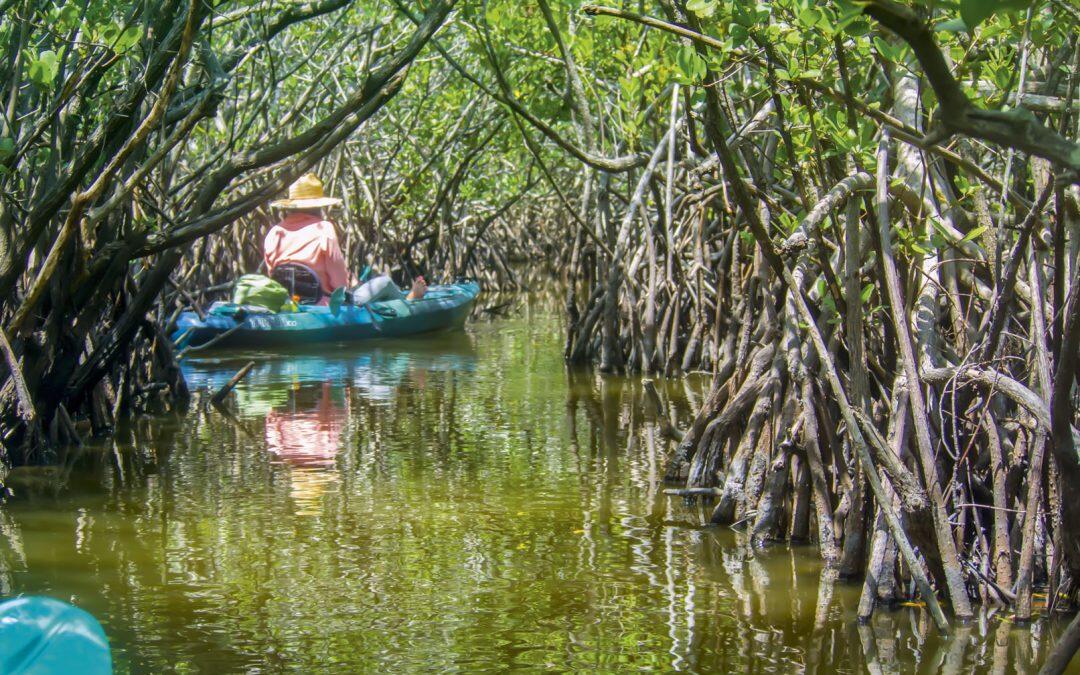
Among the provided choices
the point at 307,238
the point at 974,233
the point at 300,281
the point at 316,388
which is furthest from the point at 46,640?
the point at 300,281

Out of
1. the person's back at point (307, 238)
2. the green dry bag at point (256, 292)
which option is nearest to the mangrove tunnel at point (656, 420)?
the green dry bag at point (256, 292)

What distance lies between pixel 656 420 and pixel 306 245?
479 centimetres

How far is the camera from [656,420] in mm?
7125

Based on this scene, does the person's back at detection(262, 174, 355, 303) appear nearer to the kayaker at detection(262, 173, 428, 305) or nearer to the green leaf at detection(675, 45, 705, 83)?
the kayaker at detection(262, 173, 428, 305)

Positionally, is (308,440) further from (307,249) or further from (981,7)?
(981,7)

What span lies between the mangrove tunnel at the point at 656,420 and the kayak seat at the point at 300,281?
3.11m

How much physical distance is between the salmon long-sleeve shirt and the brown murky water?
4.01 m

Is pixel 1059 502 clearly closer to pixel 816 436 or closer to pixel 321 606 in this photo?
pixel 816 436

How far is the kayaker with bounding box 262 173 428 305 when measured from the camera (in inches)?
Answer: 430

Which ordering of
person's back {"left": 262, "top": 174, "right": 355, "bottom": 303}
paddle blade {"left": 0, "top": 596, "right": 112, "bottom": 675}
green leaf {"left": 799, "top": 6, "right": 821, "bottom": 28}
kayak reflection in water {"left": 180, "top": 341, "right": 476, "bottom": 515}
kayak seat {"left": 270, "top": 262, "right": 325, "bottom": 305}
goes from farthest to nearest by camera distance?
1. kayak seat {"left": 270, "top": 262, "right": 325, "bottom": 305}
2. person's back {"left": 262, "top": 174, "right": 355, "bottom": 303}
3. kayak reflection in water {"left": 180, "top": 341, "right": 476, "bottom": 515}
4. green leaf {"left": 799, "top": 6, "right": 821, "bottom": 28}
5. paddle blade {"left": 0, "top": 596, "right": 112, "bottom": 675}

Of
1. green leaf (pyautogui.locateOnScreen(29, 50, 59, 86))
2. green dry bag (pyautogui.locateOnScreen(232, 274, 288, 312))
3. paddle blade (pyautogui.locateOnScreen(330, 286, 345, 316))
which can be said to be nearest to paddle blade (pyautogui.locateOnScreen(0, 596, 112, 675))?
green leaf (pyautogui.locateOnScreen(29, 50, 59, 86))

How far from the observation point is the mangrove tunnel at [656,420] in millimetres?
3311

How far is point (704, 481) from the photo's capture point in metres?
5.04

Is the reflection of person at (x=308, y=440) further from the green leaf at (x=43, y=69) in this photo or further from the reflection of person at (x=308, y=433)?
the green leaf at (x=43, y=69)
